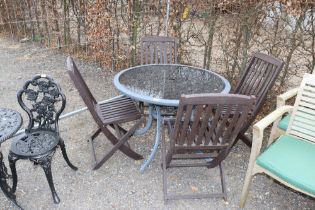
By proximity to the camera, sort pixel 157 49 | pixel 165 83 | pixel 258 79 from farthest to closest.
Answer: pixel 157 49
pixel 258 79
pixel 165 83

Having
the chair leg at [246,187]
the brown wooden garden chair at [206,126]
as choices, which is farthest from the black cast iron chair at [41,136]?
the chair leg at [246,187]

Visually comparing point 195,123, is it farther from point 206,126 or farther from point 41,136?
point 41,136

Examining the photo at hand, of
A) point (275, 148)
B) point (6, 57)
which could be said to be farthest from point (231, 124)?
point (6, 57)

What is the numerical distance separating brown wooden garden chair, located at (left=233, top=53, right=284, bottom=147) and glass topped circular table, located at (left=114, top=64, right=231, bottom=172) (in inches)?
13.1

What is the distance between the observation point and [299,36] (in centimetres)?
376

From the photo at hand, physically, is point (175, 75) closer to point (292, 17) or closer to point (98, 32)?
point (292, 17)

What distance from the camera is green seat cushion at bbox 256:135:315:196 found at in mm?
2270

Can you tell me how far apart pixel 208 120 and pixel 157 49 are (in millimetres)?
2064

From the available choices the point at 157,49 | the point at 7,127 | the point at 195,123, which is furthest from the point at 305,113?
the point at 7,127

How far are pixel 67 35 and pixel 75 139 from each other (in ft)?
12.3

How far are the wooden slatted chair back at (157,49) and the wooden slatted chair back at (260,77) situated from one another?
3.85 ft

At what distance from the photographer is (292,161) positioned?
2443mm

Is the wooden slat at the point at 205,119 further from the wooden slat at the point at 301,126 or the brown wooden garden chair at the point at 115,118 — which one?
the wooden slat at the point at 301,126

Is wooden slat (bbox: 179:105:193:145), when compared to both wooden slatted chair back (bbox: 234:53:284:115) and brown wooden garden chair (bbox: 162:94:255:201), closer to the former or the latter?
brown wooden garden chair (bbox: 162:94:255:201)
